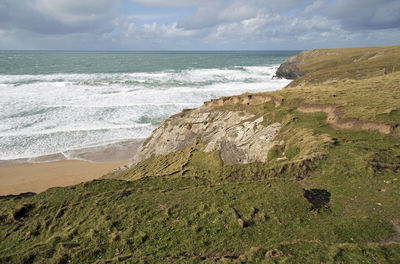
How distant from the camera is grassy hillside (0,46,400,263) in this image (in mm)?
8398

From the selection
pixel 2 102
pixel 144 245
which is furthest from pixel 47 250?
pixel 2 102

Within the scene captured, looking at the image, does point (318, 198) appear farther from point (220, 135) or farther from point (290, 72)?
point (290, 72)

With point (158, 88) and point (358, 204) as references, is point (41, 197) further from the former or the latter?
point (158, 88)

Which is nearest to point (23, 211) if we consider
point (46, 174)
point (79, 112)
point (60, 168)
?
point (46, 174)

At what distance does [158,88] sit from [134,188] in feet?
165

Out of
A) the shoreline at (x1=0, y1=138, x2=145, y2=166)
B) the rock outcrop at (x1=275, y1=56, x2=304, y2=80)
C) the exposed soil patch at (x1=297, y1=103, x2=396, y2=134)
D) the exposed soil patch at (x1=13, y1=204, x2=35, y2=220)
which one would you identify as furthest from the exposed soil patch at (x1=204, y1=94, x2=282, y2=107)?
the rock outcrop at (x1=275, y1=56, x2=304, y2=80)

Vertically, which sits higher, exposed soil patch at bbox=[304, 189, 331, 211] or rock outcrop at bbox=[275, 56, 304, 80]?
rock outcrop at bbox=[275, 56, 304, 80]

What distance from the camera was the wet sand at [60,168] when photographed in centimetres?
2161

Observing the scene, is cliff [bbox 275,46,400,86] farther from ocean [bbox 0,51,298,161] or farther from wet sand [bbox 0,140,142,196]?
wet sand [bbox 0,140,142,196]

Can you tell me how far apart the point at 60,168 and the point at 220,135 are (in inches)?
657

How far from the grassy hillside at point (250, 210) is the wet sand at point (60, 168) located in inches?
384

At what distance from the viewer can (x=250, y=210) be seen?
10.3m

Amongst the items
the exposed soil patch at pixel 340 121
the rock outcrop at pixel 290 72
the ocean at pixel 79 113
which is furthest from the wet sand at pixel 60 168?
the rock outcrop at pixel 290 72

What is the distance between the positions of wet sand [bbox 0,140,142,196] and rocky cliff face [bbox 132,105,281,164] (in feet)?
16.6
